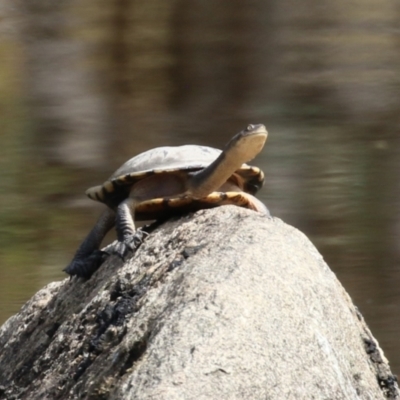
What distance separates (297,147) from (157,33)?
48.2 inches

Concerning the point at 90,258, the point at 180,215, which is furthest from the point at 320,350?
the point at 90,258

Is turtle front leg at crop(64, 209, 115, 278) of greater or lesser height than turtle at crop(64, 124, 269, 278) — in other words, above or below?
below

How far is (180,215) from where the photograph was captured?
13.1 ft

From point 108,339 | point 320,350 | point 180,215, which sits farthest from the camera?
point 180,215

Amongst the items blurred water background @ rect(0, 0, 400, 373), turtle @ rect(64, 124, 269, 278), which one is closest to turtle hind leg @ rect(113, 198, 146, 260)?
turtle @ rect(64, 124, 269, 278)

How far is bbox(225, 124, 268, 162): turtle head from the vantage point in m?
4.05

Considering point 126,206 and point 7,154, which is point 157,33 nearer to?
point 7,154

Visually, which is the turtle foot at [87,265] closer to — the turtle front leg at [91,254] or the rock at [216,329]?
the turtle front leg at [91,254]

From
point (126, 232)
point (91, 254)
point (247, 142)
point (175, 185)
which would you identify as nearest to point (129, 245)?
point (126, 232)

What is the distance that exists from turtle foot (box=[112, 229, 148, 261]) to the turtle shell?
0.33 m

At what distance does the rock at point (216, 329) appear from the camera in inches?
102

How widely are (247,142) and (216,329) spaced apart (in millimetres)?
1533

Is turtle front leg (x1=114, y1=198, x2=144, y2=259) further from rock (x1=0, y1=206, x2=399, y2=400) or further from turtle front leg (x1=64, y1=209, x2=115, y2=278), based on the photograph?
turtle front leg (x1=64, y1=209, x2=115, y2=278)

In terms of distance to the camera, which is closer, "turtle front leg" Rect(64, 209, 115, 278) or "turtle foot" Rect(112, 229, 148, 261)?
"turtle foot" Rect(112, 229, 148, 261)
